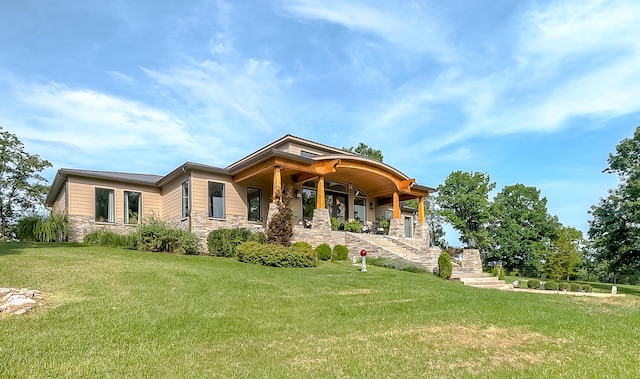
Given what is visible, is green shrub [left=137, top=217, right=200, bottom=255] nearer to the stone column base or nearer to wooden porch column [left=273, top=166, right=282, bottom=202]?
wooden porch column [left=273, top=166, right=282, bottom=202]

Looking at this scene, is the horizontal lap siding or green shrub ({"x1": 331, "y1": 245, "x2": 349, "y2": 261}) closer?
green shrub ({"x1": 331, "y1": 245, "x2": 349, "y2": 261})

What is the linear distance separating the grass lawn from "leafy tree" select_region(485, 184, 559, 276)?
26.7m

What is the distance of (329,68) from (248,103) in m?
3.70

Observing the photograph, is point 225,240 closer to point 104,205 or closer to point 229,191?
point 229,191

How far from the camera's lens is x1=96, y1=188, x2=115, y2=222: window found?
19812mm

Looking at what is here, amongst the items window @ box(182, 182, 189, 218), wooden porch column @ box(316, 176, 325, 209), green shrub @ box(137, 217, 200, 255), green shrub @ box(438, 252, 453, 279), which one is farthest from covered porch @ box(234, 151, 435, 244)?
green shrub @ box(438, 252, 453, 279)

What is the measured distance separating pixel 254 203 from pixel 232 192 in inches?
58.2

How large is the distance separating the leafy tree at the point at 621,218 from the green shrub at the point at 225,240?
1914 cm

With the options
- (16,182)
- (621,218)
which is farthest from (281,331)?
(16,182)

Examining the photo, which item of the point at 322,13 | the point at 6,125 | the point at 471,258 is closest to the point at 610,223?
the point at 471,258

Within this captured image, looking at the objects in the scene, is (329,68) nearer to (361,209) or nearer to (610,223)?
(361,209)

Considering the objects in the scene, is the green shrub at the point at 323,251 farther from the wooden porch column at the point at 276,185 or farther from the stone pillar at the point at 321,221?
the wooden porch column at the point at 276,185

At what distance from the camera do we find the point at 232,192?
2014 cm

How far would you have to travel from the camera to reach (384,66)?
1449 cm
